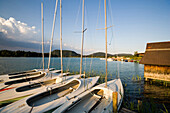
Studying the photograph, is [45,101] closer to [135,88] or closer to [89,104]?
[89,104]

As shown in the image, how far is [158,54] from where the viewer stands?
38.8ft

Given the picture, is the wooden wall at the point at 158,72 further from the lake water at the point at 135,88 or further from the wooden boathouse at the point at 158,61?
the lake water at the point at 135,88

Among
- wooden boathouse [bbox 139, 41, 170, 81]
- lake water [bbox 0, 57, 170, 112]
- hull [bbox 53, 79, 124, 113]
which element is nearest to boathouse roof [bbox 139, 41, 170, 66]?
wooden boathouse [bbox 139, 41, 170, 81]

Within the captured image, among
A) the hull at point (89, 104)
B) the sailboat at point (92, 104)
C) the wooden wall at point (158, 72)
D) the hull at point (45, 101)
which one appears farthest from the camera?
the wooden wall at point (158, 72)

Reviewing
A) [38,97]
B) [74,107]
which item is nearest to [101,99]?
[74,107]

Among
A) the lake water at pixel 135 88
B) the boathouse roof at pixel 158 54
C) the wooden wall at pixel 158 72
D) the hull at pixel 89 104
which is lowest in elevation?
the lake water at pixel 135 88

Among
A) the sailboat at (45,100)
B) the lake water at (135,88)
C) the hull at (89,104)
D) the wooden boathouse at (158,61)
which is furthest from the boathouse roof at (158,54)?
the sailboat at (45,100)

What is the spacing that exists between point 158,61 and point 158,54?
1.32 metres

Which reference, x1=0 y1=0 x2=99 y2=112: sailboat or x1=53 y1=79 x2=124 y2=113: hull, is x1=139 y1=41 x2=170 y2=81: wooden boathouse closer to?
x1=53 y1=79 x2=124 y2=113: hull

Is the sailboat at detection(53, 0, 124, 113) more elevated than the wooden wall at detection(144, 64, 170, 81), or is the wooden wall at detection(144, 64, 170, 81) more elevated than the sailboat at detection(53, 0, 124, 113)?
the wooden wall at detection(144, 64, 170, 81)

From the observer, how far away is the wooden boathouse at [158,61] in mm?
10752

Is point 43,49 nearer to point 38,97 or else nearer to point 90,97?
point 38,97

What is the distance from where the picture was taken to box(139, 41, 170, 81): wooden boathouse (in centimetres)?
1075

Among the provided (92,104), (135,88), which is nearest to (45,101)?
(92,104)
